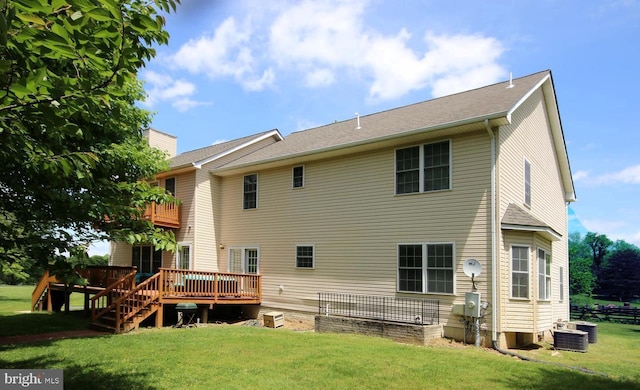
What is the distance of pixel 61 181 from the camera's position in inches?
188

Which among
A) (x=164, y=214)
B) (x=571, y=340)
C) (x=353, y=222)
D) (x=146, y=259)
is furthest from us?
(x=146, y=259)

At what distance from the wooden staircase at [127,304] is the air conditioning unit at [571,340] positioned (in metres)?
11.8

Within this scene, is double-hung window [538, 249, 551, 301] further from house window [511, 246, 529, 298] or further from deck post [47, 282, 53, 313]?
deck post [47, 282, 53, 313]

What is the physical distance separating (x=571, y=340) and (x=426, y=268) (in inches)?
174

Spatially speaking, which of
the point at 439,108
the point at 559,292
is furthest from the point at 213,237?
the point at 559,292

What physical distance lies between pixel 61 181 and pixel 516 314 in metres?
11.0

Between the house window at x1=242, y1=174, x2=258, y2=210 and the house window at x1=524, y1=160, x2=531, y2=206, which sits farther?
the house window at x1=242, y1=174, x2=258, y2=210

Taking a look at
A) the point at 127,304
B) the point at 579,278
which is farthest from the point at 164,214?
the point at 579,278

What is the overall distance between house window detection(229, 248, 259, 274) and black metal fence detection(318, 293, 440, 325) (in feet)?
11.8

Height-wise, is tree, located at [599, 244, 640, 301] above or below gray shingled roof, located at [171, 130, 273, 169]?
below

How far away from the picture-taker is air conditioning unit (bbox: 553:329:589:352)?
12.3 m

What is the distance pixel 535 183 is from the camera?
15445mm

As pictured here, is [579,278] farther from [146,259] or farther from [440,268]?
[146,259]

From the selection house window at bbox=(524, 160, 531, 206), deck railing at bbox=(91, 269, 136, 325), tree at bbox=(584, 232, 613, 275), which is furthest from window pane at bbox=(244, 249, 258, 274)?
tree at bbox=(584, 232, 613, 275)
